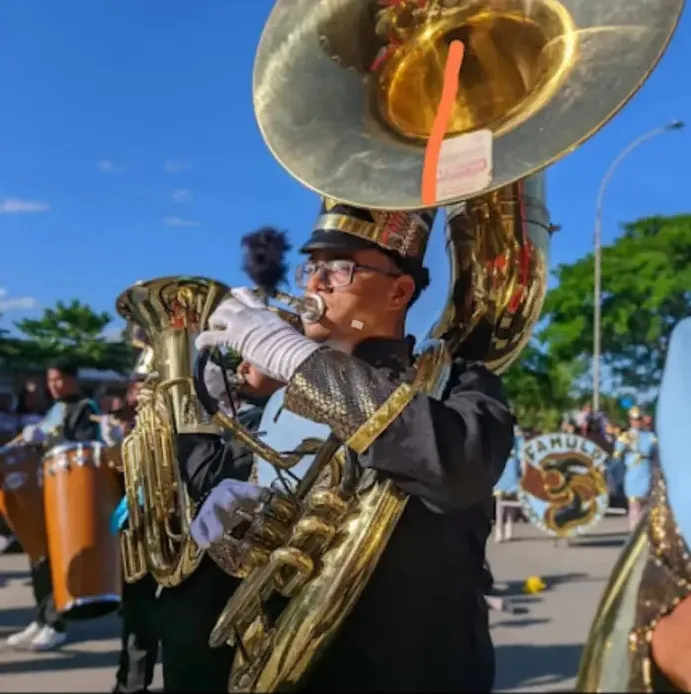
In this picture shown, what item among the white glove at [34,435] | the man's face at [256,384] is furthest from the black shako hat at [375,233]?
the white glove at [34,435]

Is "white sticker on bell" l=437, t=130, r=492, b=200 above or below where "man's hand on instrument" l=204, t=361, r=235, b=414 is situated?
above

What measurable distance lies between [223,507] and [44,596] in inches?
136

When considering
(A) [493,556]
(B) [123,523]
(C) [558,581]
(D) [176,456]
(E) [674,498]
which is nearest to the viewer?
(E) [674,498]

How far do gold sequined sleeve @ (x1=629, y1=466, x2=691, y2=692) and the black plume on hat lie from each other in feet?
5.35

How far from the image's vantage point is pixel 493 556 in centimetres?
806

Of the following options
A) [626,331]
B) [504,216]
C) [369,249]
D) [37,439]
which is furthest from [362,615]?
[626,331]

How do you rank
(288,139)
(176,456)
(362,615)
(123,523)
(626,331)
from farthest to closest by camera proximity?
(626,331) → (123,523) → (176,456) → (288,139) → (362,615)

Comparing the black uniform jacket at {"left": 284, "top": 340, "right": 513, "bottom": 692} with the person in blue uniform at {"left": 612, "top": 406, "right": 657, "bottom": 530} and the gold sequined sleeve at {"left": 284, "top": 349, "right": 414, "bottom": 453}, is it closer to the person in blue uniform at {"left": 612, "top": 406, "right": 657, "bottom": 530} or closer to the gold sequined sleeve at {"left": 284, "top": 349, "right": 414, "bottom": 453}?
the gold sequined sleeve at {"left": 284, "top": 349, "right": 414, "bottom": 453}

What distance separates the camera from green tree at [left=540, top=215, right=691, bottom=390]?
69.2 ft

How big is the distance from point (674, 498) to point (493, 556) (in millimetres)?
7347

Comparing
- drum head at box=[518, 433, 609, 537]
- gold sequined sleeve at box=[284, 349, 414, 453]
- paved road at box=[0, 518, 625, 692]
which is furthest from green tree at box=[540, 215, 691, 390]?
gold sequined sleeve at box=[284, 349, 414, 453]

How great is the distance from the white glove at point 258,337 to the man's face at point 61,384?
11.8 feet

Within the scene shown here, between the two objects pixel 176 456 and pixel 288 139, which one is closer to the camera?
Result: pixel 288 139

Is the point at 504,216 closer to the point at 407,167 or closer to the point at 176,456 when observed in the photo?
the point at 407,167
